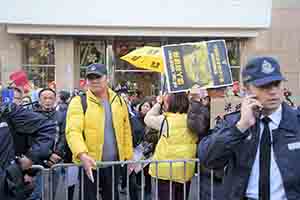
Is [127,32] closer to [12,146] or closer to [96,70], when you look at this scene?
[96,70]

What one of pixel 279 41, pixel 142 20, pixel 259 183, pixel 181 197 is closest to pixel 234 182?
pixel 259 183

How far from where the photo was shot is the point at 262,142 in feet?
9.25

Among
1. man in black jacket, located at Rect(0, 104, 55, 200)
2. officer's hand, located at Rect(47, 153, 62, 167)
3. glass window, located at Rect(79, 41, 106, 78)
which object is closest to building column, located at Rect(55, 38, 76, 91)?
glass window, located at Rect(79, 41, 106, 78)

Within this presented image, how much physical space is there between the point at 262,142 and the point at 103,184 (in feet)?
9.24

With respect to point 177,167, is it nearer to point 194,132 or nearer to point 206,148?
point 194,132

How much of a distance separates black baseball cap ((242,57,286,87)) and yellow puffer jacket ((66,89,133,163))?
2407mm

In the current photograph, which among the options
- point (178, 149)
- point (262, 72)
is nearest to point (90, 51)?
point (178, 149)

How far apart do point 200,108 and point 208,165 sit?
7.57ft

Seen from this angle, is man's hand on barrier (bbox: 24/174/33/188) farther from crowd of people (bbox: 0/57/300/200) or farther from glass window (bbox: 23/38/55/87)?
glass window (bbox: 23/38/55/87)

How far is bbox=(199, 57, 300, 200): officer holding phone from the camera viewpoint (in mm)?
2768

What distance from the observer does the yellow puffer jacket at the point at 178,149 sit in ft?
17.6

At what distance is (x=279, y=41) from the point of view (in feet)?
64.2

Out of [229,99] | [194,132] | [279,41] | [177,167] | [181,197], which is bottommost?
[181,197]

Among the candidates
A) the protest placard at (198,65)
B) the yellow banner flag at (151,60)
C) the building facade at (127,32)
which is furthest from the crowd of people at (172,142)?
the building facade at (127,32)
